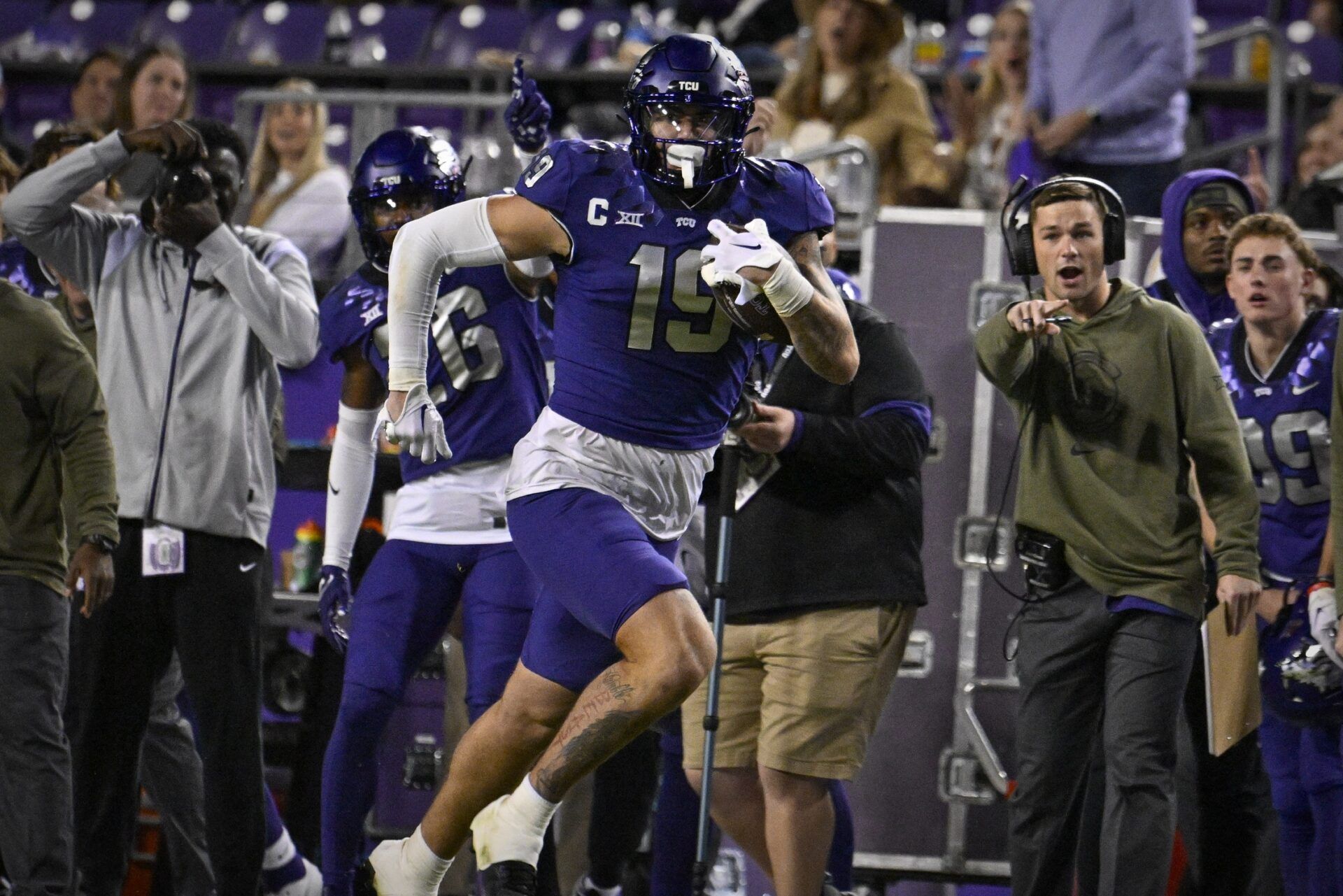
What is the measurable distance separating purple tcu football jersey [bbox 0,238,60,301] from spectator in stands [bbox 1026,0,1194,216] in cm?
339

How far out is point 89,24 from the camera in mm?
10828


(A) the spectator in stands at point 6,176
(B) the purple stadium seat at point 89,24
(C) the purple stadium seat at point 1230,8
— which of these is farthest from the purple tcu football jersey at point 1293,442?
(B) the purple stadium seat at point 89,24

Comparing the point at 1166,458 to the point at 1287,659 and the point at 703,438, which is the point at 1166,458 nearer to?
the point at 1287,659

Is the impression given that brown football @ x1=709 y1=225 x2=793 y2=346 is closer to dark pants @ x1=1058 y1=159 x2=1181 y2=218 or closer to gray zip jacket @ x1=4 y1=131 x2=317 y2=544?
gray zip jacket @ x1=4 y1=131 x2=317 y2=544

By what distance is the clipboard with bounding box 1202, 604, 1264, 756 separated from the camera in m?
4.49

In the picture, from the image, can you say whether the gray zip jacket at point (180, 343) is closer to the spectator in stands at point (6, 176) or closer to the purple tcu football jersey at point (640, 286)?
the spectator in stands at point (6, 176)

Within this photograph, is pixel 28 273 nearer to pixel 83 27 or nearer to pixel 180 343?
pixel 180 343

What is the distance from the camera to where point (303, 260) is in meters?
4.85

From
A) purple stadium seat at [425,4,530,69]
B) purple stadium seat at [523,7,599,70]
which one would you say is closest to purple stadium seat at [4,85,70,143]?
purple stadium seat at [425,4,530,69]

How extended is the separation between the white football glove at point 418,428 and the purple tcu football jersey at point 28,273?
2.11 meters

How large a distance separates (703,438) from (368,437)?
1107 mm

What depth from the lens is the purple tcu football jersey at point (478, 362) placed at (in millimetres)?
4285

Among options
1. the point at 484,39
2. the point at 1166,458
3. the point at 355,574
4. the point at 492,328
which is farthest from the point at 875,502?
the point at 484,39

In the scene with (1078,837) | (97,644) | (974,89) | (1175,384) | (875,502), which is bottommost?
(1078,837)
